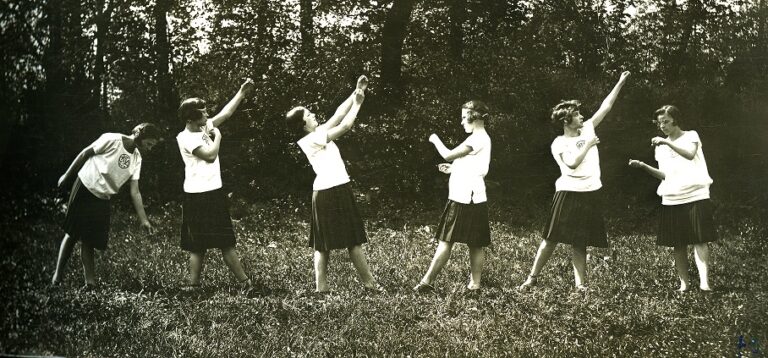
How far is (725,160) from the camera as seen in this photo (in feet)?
12.1

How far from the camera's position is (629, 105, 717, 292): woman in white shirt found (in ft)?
12.3

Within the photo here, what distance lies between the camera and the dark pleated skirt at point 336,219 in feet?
13.2

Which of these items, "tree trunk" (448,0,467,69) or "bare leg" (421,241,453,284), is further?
"bare leg" (421,241,453,284)

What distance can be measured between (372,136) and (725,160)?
1.99 meters

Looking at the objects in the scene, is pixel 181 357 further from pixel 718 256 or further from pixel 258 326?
pixel 718 256

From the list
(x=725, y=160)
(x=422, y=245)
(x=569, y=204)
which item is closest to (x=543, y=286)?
(x=569, y=204)

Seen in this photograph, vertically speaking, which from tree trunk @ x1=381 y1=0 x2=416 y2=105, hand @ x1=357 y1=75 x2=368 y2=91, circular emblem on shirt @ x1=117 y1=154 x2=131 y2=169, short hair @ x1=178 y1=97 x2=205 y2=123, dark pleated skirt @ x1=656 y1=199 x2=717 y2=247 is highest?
tree trunk @ x1=381 y1=0 x2=416 y2=105

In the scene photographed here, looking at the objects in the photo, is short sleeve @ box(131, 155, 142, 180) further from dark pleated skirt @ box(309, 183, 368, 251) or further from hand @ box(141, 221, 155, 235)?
dark pleated skirt @ box(309, 183, 368, 251)

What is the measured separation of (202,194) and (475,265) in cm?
174

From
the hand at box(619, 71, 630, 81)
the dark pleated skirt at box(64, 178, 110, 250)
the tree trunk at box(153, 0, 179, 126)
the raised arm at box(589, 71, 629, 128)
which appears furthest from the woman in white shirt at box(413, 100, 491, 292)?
the dark pleated skirt at box(64, 178, 110, 250)

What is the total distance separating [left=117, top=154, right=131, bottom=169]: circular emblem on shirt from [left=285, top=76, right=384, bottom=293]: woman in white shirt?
1.06 meters

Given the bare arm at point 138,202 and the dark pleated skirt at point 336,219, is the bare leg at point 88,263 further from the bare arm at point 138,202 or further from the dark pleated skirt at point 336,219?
the dark pleated skirt at point 336,219

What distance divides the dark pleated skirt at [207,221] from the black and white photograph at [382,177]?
0.06ft

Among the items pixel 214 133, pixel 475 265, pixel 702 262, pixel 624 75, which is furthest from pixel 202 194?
pixel 702 262
